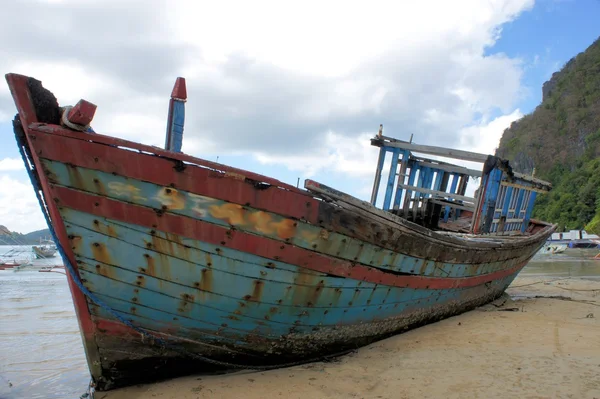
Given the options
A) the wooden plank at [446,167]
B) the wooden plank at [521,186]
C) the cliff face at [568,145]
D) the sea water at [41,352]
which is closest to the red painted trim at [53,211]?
the sea water at [41,352]

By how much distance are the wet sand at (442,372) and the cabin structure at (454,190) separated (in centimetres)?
247

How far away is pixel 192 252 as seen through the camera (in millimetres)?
3291

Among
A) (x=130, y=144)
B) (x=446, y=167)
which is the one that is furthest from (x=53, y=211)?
(x=446, y=167)

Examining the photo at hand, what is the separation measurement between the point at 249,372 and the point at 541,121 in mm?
89501

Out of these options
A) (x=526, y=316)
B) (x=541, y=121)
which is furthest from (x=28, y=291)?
(x=541, y=121)

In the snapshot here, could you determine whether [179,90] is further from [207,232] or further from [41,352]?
[41,352]

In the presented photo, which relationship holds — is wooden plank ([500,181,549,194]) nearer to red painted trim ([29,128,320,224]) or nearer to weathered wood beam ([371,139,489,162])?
weathered wood beam ([371,139,489,162])

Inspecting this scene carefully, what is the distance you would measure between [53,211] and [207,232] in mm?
1222

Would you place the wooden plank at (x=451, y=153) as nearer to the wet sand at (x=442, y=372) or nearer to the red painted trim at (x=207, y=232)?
the wet sand at (x=442, y=372)

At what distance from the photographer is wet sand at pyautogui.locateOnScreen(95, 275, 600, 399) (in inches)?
138

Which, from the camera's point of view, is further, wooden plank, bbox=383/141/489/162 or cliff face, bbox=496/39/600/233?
cliff face, bbox=496/39/600/233

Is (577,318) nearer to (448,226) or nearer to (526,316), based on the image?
(526,316)

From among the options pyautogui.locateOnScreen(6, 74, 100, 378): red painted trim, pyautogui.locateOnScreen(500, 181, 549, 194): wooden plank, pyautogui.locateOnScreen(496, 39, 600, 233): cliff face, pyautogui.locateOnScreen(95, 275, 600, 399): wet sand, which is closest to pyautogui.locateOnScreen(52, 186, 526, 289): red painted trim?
pyautogui.locateOnScreen(6, 74, 100, 378): red painted trim

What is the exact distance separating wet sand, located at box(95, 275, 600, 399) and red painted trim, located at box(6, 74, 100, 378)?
546mm
